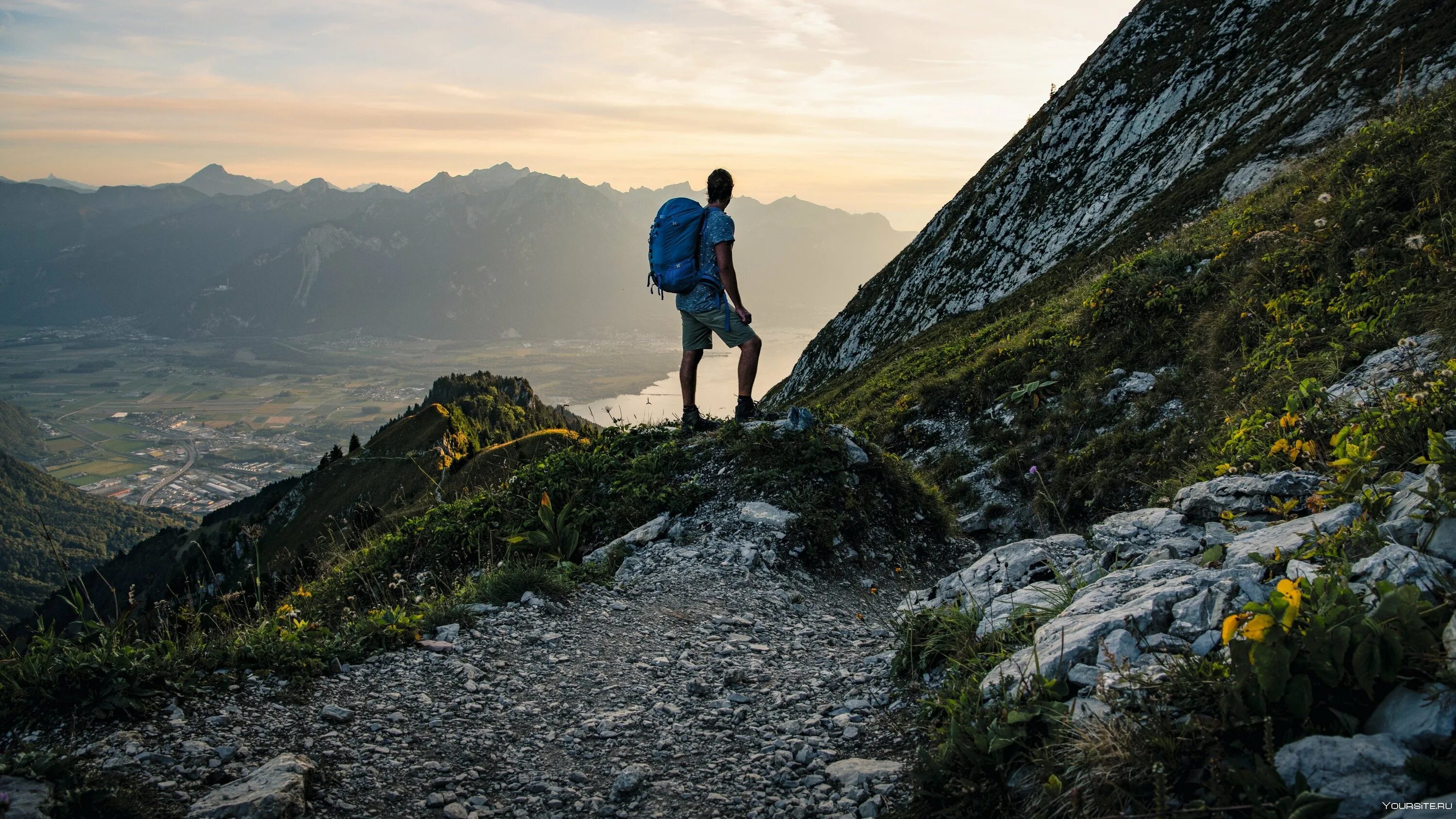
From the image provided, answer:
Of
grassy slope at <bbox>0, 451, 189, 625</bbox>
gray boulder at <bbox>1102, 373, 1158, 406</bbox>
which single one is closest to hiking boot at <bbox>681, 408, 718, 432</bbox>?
gray boulder at <bbox>1102, 373, 1158, 406</bbox>

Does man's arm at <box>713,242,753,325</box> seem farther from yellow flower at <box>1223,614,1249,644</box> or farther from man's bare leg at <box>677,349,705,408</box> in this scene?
yellow flower at <box>1223,614,1249,644</box>

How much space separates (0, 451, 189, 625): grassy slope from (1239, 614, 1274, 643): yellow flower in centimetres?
17089

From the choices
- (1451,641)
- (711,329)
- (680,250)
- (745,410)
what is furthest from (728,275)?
(1451,641)

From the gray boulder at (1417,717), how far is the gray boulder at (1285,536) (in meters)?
1.08

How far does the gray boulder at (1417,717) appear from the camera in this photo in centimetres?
231

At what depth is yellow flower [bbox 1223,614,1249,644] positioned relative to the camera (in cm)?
285

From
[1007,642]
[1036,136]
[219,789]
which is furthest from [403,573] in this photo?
[1036,136]

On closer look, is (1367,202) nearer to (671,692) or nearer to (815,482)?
(815,482)

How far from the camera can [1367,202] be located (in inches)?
318

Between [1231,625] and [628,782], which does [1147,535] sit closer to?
[1231,625]

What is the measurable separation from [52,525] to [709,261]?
178 metres

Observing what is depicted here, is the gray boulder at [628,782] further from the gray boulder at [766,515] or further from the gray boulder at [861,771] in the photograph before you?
the gray boulder at [766,515]

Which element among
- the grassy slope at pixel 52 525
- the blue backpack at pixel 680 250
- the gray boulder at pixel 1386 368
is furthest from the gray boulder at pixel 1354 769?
A: the grassy slope at pixel 52 525

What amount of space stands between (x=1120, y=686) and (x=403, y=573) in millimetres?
7189
